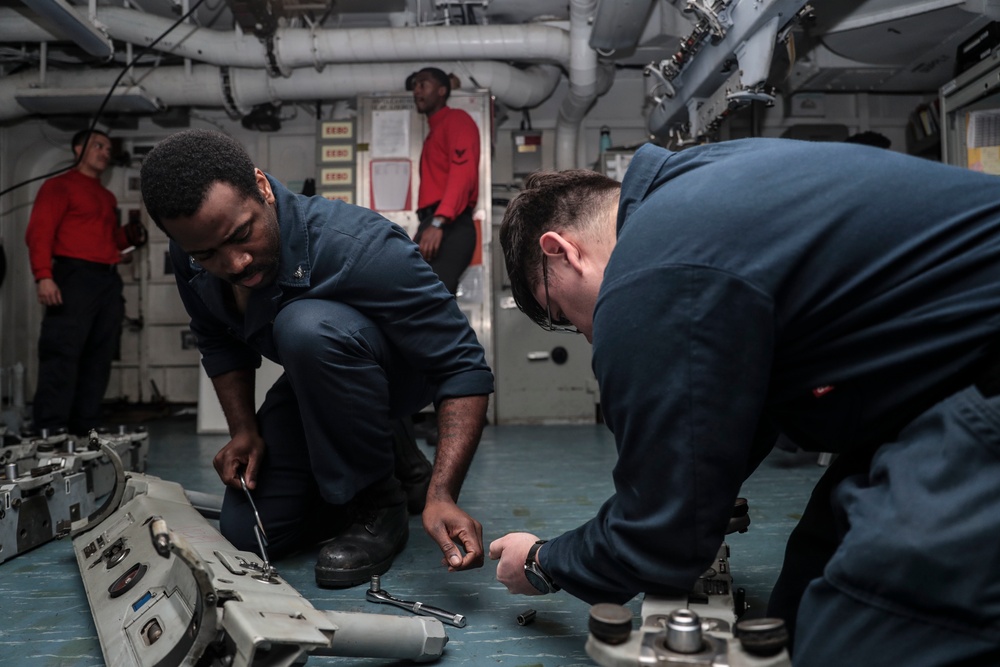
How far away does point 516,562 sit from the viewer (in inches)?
48.1

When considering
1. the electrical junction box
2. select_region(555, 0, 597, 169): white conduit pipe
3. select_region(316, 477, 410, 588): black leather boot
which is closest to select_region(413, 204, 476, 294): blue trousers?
select_region(555, 0, 597, 169): white conduit pipe

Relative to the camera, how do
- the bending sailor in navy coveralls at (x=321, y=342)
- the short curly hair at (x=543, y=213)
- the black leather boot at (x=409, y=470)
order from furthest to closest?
the black leather boot at (x=409, y=470), the bending sailor in navy coveralls at (x=321, y=342), the short curly hair at (x=543, y=213)

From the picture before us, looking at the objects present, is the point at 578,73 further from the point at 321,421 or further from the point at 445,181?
the point at 321,421

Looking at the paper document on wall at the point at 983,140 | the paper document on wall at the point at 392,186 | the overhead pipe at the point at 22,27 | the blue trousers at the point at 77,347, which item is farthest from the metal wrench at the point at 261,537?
the overhead pipe at the point at 22,27

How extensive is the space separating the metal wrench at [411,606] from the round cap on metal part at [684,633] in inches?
27.8

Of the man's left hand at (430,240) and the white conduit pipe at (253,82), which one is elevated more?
the white conduit pipe at (253,82)

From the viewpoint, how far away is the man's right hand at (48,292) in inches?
156

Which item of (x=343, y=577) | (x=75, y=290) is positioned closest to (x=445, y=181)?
(x=75, y=290)

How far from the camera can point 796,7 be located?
8.86 feet

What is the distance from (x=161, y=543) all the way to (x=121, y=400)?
588 cm

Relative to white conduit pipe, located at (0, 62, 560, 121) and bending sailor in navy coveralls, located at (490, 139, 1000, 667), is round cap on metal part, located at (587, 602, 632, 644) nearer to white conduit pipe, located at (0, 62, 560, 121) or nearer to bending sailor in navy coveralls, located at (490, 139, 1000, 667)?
bending sailor in navy coveralls, located at (490, 139, 1000, 667)

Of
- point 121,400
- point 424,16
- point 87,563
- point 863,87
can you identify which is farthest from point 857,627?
point 121,400

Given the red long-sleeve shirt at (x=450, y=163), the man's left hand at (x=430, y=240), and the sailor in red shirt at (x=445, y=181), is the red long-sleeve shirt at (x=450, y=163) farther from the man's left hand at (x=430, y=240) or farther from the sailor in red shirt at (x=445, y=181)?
the man's left hand at (x=430, y=240)

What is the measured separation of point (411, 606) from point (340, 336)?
0.63 m
